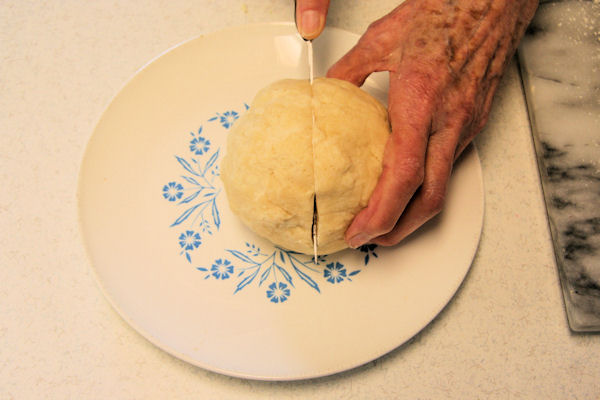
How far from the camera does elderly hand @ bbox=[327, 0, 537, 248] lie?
109 cm

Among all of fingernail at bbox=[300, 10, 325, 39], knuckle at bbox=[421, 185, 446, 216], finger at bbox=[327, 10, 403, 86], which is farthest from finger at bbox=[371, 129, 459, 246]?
fingernail at bbox=[300, 10, 325, 39]

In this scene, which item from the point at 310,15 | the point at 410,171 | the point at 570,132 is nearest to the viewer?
the point at 410,171

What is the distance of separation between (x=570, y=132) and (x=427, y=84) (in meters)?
0.65

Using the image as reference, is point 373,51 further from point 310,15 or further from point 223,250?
point 223,250

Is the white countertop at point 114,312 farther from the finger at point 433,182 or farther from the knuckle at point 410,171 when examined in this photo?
the knuckle at point 410,171

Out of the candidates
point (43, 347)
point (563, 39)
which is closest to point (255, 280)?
point (43, 347)

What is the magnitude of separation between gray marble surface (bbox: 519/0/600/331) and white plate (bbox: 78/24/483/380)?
0.31 m

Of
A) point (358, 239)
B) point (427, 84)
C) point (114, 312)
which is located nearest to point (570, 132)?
point (427, 84)

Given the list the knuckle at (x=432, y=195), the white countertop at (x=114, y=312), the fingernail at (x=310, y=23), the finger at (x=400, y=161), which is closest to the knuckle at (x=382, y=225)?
the finger at (x=400, y=161)

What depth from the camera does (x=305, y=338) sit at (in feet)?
3.80

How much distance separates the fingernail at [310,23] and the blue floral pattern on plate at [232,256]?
483mm

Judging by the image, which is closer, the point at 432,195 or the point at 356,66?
the point at 432,195

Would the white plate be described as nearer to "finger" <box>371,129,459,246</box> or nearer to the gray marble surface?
"finger" <box>371,129,459,246</box>

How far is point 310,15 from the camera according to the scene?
1.21 m
